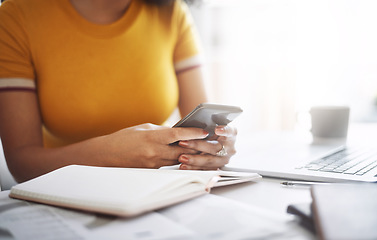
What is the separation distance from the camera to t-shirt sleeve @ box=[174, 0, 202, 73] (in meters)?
1.13

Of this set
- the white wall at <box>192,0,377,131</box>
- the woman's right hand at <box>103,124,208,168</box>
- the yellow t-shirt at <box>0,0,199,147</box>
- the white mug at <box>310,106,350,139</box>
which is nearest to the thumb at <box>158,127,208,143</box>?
the woman's right hand at <box>103,124,208,168</box>

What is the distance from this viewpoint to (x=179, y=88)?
1157 millimetres

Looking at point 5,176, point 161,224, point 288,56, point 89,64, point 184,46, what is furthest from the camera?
point 288,56

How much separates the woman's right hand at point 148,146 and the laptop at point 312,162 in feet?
0.38

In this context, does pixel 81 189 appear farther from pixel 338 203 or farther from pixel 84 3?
pixel 84 3

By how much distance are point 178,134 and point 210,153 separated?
9 cm

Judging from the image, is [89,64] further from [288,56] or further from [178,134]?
[288,56]

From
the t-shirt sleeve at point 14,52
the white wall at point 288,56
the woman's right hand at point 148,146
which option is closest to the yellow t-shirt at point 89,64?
the t-shirt sleeve at point 14,52

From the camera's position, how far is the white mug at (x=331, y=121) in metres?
1.00

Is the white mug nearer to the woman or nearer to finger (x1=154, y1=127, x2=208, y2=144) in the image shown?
the woman

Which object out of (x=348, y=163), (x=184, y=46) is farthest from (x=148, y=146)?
(x=184, y=46)

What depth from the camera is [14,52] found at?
34.7 inches

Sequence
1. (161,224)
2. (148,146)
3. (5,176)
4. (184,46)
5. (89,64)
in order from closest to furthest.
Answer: (161,224) → (148,146) → (5,176) → (89,64) → (184,46)

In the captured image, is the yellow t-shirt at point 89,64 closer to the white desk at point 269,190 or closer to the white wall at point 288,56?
→ the white desk at point 269,190
